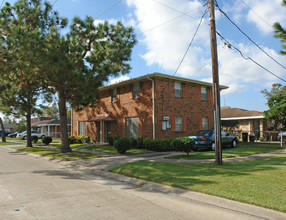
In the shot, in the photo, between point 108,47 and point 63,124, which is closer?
point 108,47

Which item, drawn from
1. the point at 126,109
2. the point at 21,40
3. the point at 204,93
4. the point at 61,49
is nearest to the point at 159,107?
the point at 126,109

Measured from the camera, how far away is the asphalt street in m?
5.02

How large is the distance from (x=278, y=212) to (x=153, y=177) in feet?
13.8

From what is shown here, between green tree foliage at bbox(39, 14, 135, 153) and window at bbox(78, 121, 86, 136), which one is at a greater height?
green tree foliage at bbox(39, 14, 135, 153)

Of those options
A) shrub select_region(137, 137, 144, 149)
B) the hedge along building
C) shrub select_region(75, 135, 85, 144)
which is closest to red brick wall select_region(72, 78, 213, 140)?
the hedge along building

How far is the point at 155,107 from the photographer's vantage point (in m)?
18.5

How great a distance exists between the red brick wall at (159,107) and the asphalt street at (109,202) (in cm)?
1064

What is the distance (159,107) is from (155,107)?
408 millimetres

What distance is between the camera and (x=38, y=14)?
14.1 meters

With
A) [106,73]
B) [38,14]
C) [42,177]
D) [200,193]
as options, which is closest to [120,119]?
[106,73]

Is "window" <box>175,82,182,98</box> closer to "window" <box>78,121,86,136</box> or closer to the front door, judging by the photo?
the front door

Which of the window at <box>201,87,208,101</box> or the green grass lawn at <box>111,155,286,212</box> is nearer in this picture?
the green grass lawn at <box>111,155,286,212</box>

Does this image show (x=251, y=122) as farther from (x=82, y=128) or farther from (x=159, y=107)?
(x=82, y=128)

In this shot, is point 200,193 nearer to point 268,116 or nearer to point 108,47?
point 108,47
